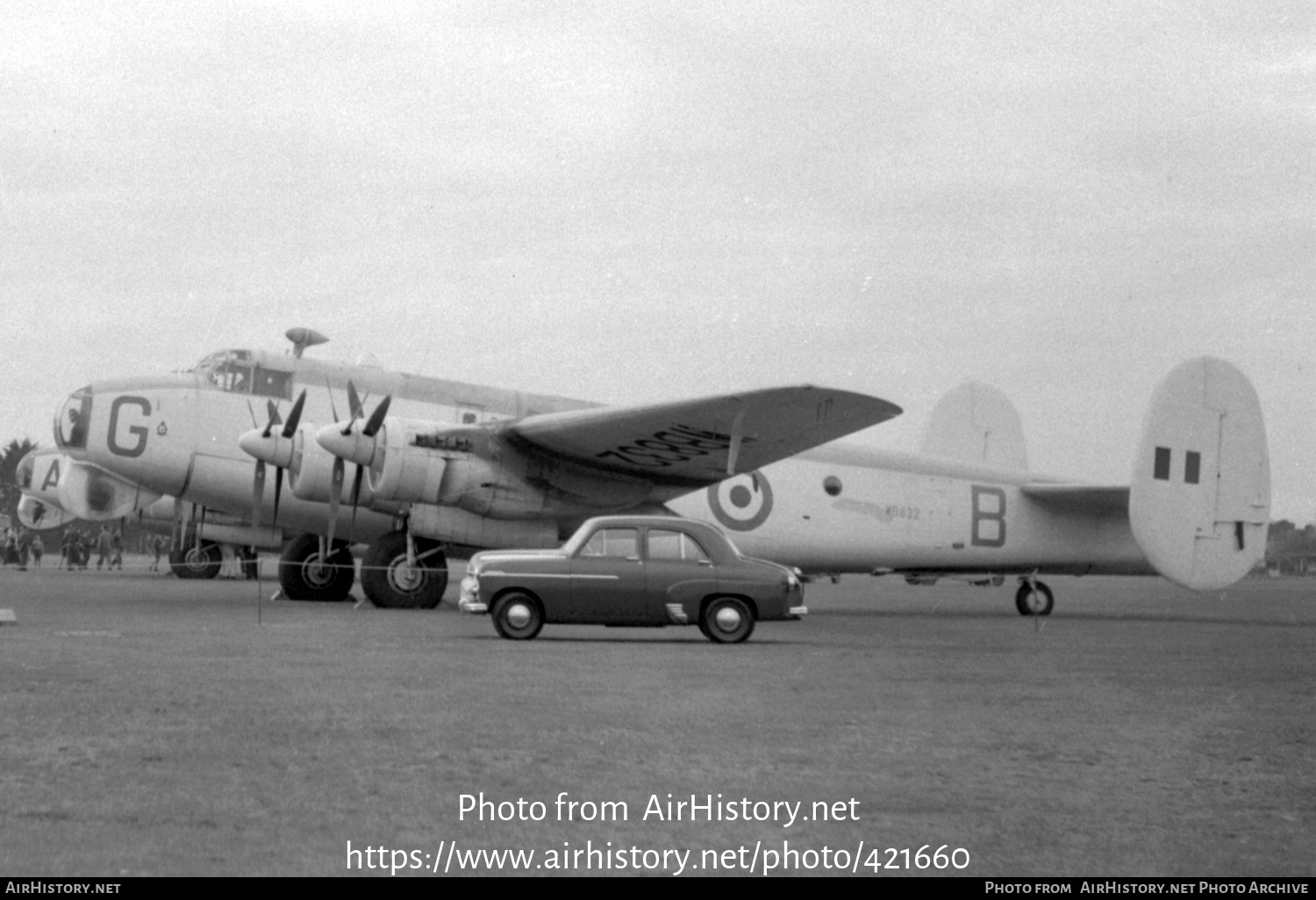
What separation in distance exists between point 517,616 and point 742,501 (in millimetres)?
10016

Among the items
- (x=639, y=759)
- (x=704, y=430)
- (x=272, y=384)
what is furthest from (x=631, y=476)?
(x=639, y=759)

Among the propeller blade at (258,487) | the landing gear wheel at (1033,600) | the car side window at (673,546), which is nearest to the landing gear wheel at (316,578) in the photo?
the propeller blade at (258,487)

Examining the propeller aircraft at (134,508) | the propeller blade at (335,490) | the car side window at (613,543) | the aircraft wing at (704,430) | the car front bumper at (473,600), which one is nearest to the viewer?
Answer: the car front bumper at (473,600)

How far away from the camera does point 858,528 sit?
2656cm

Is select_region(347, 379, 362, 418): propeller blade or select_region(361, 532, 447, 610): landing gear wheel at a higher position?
select_region(347, 379, 362, 418): propeller blade

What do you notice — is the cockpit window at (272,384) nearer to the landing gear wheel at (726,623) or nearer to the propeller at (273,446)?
the propeller at (273,446)

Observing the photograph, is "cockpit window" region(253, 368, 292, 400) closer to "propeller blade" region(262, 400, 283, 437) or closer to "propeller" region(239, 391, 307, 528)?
"propeller blade" region(262, 400, 283, 437)

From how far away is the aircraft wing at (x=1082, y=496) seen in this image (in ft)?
88.8

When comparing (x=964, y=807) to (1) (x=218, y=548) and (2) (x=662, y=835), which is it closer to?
(2) (x=662, y=835)

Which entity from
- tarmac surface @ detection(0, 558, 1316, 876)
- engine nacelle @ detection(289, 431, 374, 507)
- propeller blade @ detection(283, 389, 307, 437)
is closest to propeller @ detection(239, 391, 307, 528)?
propeller blade @ detection(283, 389, 307, 437)

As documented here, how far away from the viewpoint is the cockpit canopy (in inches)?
959

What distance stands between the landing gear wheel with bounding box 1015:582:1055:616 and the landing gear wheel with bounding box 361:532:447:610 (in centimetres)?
1051

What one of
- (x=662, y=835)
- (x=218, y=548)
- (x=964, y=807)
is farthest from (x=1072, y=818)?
(x=218, y=548)

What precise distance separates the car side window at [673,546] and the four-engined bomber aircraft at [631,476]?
13.8 ft
